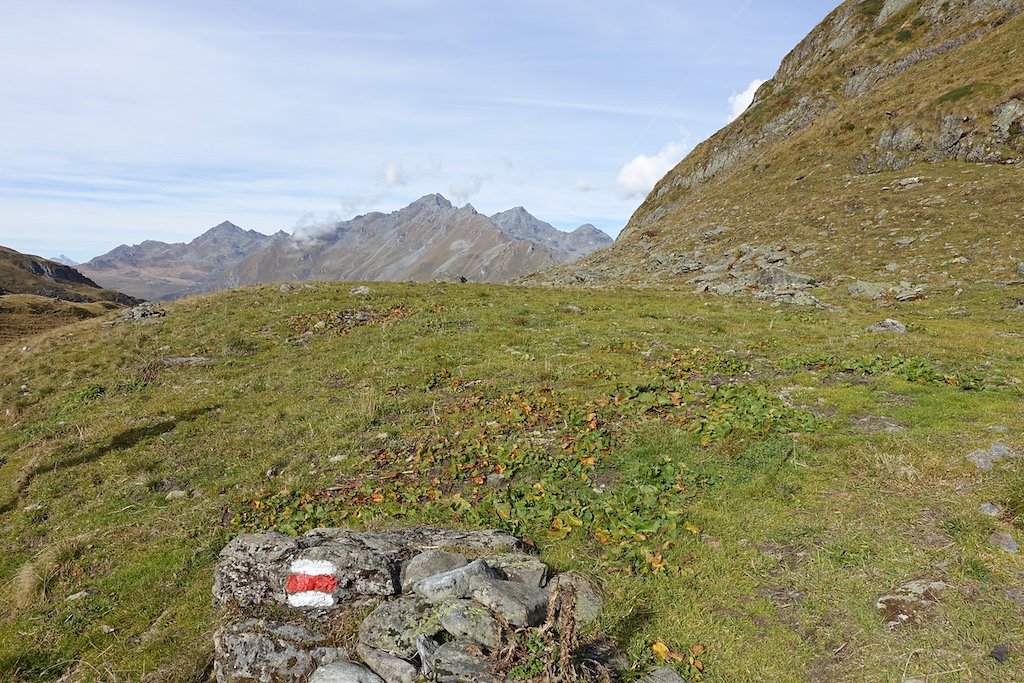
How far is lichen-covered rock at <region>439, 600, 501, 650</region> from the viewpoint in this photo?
6.01 m

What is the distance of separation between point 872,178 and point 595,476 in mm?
47187

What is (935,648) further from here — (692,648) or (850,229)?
(850,229)

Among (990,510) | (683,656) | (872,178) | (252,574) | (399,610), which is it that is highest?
(872,178)

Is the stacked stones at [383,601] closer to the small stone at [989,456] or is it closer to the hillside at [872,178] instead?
the small stone at [989,456]

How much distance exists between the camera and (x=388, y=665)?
6008 millimetres

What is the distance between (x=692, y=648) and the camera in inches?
247

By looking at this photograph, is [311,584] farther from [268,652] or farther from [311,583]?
[268,652]

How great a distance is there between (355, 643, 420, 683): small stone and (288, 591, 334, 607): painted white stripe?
1063 millimetres

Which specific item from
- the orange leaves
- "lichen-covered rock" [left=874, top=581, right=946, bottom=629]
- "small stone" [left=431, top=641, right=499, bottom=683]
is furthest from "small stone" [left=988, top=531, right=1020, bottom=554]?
"small stone" [left=431, top=641, right=499, bottom=683]

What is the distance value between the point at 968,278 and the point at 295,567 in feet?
112

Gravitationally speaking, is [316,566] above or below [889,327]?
below

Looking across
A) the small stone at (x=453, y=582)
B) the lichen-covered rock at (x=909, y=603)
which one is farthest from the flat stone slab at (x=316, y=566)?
the lichen-covered rock at (x=909, y=603)

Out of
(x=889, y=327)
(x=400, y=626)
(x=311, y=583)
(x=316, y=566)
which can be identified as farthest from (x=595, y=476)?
(x=889, y=327)

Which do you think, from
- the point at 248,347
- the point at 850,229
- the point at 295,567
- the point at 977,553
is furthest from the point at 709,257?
the point at 295,567
